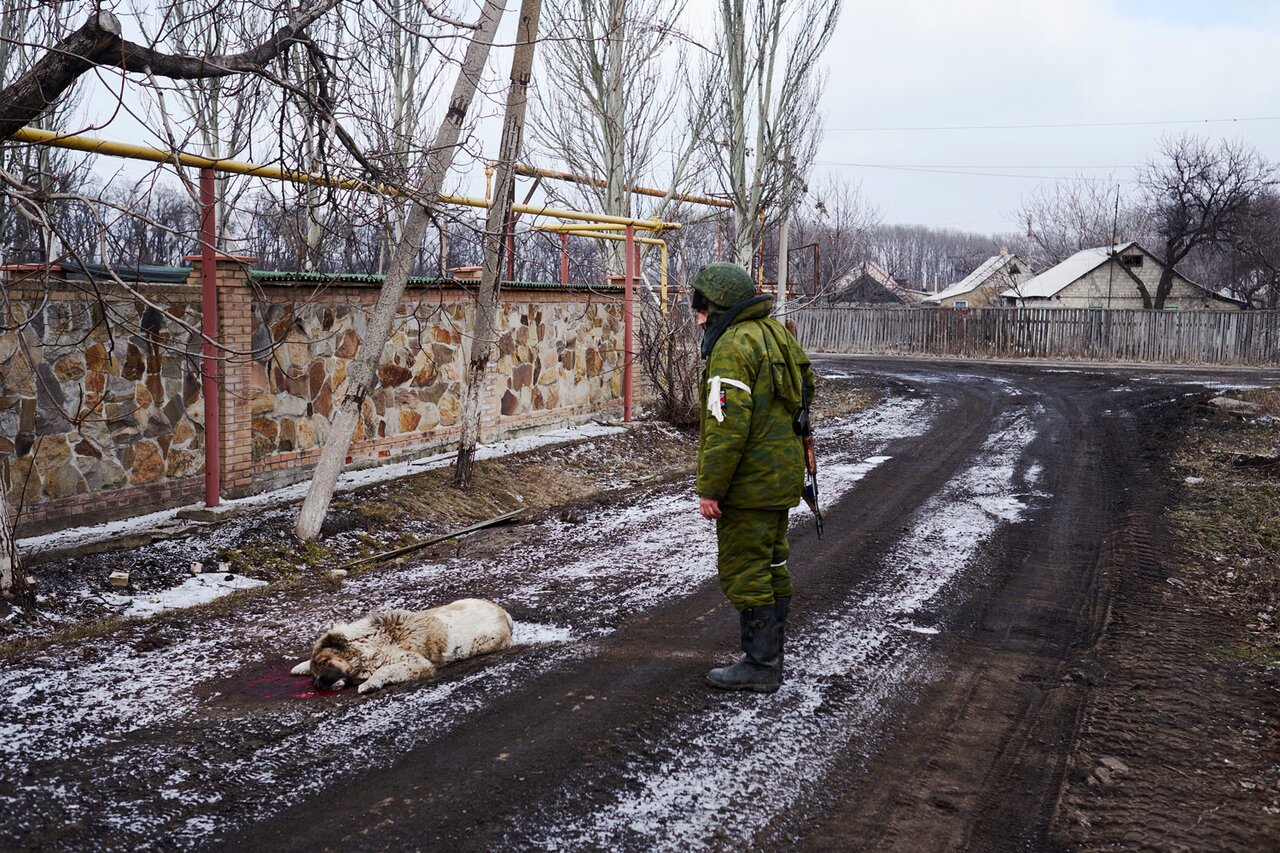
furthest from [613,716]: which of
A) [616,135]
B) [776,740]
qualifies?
[616,135]

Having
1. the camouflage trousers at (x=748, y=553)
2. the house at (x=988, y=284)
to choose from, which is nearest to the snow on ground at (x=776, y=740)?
the camouflage trousers at (x=748, y=553)

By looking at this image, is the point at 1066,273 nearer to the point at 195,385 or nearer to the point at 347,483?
the point at 347,483

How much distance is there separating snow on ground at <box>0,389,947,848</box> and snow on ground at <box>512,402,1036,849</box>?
0.12 m

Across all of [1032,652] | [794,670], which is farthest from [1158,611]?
[794,670]

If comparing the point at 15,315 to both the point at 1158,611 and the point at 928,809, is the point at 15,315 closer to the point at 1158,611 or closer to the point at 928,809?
the point at 928,809

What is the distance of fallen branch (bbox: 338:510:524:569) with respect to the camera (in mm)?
7781

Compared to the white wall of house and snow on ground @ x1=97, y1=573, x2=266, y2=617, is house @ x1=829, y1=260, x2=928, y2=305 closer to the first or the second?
the white wall of house

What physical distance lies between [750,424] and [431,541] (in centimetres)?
412

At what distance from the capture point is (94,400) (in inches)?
298

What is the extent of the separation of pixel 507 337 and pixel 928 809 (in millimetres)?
9286

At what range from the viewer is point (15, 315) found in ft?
22.9

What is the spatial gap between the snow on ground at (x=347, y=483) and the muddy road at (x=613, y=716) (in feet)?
5.47

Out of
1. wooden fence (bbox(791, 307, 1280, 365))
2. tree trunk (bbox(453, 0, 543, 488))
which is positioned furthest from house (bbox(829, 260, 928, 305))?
tree trunk (bbox(453, 0, 543, 488))

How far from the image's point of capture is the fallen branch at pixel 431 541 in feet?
25.5
